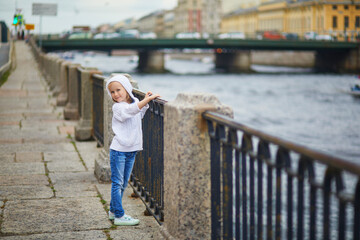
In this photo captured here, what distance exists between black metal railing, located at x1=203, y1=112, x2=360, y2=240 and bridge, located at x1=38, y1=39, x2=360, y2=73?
56.1 metres

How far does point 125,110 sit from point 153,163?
1.97ft

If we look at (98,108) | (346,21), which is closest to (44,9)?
(98,108)

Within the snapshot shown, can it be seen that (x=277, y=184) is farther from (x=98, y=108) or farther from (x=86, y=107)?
Result: (x=86, y=107)

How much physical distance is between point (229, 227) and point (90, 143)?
5809 millimetres

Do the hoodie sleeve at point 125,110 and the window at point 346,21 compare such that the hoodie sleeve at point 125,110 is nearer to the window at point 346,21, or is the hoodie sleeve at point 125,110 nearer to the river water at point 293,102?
the river water at point 293,102

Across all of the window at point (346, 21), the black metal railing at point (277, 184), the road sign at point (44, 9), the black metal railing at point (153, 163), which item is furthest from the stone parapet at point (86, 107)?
the window at point (346, 21)

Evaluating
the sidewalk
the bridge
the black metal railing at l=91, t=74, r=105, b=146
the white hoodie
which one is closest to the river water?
the bridge

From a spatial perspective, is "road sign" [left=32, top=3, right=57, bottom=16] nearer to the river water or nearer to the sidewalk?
the river water

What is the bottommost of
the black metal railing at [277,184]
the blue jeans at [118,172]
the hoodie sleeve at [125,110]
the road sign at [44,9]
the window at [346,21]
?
the blue jeans at [118,172]

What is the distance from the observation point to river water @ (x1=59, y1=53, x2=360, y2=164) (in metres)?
30.7

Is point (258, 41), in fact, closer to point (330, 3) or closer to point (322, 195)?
point (330, 3)

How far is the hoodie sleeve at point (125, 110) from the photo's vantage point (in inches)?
171

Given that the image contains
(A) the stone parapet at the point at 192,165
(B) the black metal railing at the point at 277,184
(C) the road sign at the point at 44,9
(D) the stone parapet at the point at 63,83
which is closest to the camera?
(B) the black metal railing at the point at 277,184

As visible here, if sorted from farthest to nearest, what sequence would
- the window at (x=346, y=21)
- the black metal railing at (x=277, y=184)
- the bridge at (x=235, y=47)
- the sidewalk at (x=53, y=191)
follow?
the window at (x=346, y=21) < the bridge at (x=235, y=47) < the sidewalk at (x=53, y=191) < the black metal railing at (x=277, y=184)
